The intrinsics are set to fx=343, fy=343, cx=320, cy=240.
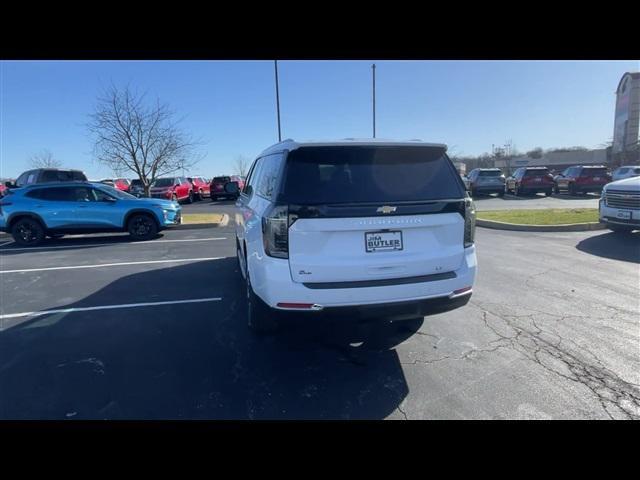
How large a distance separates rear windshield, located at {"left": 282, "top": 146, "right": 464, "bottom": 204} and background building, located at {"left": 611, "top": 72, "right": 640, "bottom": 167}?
49537 millimetres

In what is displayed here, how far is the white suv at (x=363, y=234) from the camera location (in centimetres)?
265

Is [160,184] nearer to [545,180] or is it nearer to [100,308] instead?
[100,308]

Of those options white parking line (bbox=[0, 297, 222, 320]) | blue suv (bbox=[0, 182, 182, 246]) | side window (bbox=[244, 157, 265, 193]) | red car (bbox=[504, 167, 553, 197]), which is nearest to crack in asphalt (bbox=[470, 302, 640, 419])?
side window (bbox=[244, 157, 265, 193])

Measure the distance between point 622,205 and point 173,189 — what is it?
21.4 metres

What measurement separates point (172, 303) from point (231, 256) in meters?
3.00

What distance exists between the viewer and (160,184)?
21.7m

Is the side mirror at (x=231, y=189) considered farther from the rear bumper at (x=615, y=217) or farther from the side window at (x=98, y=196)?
the rear bumper at (x=615, y=217)

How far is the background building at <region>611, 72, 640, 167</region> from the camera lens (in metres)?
40.2

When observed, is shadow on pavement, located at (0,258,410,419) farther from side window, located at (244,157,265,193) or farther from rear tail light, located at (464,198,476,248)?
side window, located at (244,157,265,193)

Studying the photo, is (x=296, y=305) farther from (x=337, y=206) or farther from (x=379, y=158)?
(x=379, y=158)

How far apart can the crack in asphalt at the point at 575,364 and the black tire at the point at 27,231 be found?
1155cm


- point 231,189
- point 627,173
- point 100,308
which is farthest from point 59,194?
point 627,173
